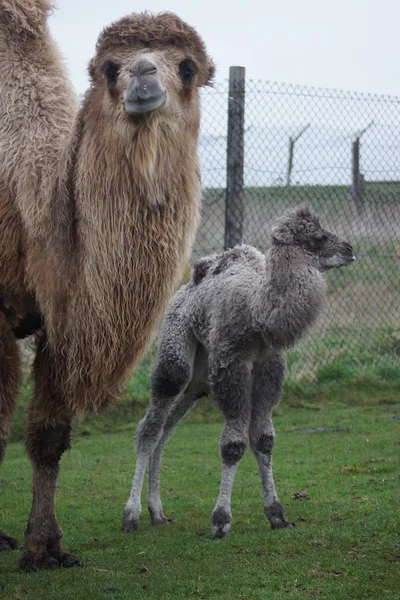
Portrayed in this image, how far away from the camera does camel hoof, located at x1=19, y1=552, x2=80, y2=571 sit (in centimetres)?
550

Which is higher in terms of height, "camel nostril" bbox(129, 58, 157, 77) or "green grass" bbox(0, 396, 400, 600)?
"camel nostril" bbox(129, 58, 157, 77)

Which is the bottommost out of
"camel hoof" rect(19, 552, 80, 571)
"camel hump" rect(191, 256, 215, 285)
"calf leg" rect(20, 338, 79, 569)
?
"camel hoof" rect(19, 552, 80, 571)

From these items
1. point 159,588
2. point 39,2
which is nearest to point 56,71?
point 39,2

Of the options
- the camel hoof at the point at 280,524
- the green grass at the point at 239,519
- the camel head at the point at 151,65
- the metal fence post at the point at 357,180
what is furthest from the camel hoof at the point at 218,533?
the metal fence post at the point at 357,180

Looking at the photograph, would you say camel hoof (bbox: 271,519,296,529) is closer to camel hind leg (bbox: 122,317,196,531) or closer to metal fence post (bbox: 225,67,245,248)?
camel hind leg (bbox: 122,317,196,531)

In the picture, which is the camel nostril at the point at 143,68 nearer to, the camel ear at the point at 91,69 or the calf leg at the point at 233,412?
the camel ear at the point at 91,69

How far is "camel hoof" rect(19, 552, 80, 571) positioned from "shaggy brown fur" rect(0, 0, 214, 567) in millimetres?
11

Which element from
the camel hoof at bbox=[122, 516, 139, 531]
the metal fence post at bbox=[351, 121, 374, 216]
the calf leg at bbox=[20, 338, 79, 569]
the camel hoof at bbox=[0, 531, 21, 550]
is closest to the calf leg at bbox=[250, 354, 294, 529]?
the camel hoof at bbox=[122, 516, 139, 531]

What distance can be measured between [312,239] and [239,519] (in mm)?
1977

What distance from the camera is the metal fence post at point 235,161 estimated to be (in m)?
10.8

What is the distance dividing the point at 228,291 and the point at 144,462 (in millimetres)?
1413

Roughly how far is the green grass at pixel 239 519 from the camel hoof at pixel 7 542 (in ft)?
1.09

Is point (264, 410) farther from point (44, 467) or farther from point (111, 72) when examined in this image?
point (111, 72)

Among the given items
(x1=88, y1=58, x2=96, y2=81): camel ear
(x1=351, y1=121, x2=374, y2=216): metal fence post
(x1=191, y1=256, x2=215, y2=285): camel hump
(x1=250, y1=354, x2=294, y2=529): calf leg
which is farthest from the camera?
(x1=351, y1=121, x2=374, y2=216): metal fence post
